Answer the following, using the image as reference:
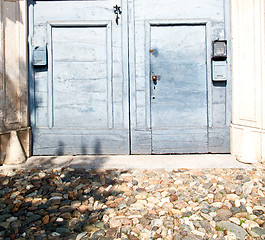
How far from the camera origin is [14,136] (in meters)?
3.84

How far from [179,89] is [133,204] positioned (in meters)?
2.33

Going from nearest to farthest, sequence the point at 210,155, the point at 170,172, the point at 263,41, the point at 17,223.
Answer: the point at 17,223 < the point at 170,172 < the point at 263,41 < the point at 210,155

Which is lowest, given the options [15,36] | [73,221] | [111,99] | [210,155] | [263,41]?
[73,221]

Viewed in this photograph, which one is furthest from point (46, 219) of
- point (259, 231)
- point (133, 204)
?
point (259, 231)

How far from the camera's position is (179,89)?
4188mm

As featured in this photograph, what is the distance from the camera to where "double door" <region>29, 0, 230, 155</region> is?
4.12 meters

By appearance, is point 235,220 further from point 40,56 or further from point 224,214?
point 40,56

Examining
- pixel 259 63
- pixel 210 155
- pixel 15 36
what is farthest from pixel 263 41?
pixel 15 36

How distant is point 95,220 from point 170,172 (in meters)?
1.48

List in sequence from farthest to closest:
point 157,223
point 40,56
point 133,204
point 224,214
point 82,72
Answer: point 82,72 < point 40,56 < point 133,204 < point 224,214 < point 157,223

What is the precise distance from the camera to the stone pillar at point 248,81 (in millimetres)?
3652

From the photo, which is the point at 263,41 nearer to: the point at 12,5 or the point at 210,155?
the point at 210,155

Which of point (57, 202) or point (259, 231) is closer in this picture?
point (259, 231)

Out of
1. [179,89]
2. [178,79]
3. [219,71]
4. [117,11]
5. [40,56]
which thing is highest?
[117,11]
